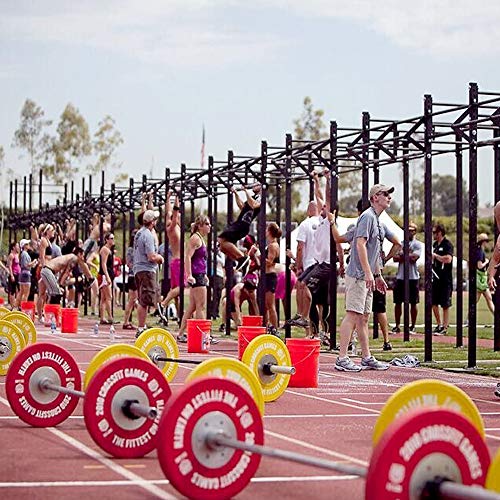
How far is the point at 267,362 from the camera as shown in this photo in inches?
447

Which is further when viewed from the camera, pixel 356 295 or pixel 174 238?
pixel 174 238

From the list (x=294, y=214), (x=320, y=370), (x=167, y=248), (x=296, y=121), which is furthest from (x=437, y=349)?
(x=296, y=121)

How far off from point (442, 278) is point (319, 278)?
15.4ft

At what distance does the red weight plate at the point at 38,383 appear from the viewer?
9250 millimetres

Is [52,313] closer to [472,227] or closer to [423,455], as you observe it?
[472,227]

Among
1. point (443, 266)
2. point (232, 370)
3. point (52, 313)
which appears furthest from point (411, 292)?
point (232, 370)

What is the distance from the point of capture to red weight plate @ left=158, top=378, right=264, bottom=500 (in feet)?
21.0

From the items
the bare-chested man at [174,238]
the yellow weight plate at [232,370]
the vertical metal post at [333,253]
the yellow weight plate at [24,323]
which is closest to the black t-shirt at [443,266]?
the bare-chested man at [174,238]

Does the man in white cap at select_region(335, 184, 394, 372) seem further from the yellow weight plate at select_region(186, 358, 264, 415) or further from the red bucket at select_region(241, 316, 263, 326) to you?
the yellow weight plate at select_region(186, 358, 264, 415)

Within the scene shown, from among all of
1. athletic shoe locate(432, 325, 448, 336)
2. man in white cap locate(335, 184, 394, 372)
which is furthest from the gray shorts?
athletic shoe locate(432, 325, 448, 336)

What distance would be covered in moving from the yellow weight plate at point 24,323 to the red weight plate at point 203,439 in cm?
716

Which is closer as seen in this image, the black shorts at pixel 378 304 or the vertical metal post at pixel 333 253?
the vertical metal post at pixel 333 253

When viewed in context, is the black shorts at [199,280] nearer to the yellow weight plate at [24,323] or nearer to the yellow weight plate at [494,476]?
the yellow weight plate at [24,323]

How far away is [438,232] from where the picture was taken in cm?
2312
